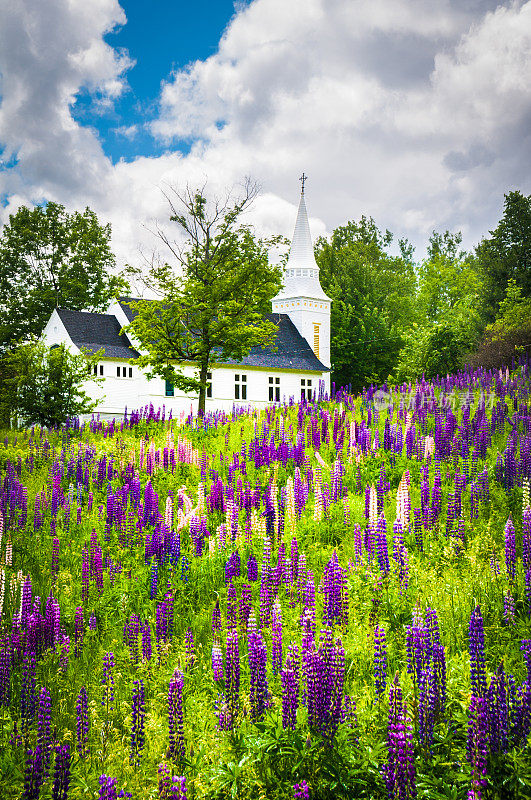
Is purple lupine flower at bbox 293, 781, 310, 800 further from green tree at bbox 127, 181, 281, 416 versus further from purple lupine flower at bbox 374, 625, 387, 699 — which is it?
green tree at bbox 127, 181, 281, 416

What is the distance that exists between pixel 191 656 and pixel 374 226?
→ 76.4m

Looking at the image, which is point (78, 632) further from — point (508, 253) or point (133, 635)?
point (508, 253)

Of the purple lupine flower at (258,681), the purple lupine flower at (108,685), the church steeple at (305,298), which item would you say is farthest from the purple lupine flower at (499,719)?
the church steeple at (305,298)

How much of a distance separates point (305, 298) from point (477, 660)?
174 feet

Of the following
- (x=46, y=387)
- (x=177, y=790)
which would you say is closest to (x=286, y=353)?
(x=46, y=387)

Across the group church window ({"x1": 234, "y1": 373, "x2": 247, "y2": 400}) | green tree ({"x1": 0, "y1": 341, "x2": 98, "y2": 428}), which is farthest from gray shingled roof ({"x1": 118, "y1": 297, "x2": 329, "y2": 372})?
green tree ({"x1": 0, "y1": 341, "x2": 98, "y2": 428})

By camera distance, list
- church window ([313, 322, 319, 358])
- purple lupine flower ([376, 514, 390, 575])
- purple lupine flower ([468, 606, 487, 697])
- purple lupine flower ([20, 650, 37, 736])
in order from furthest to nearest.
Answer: church window ([313, 322, 319, 358]) → purple lupine flower ([376, 514, 390, 575]) → purple lupine flower ([20, 650, 37, 736]) → purple lupine flower ([468, 606, 487, 697])

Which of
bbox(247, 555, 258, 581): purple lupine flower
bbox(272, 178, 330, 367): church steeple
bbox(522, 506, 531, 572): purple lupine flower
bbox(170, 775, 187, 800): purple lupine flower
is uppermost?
bbox(272, 178, 330, 367): church steeple

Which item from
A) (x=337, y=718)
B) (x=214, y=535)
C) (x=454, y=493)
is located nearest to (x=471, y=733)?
(x=337, y=718)

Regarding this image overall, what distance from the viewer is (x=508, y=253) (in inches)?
1743

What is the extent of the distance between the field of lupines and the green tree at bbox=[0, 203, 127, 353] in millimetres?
48111

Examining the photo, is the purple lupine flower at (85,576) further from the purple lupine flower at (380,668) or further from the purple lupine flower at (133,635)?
the purple lupine flower at (380,668)

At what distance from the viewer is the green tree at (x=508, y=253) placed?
141ft

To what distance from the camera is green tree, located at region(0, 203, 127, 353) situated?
55156 mm
